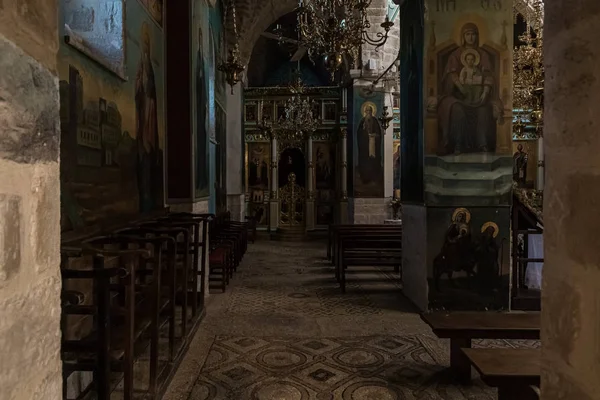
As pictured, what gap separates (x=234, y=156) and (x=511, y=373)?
408 inches

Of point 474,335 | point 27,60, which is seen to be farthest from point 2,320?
point 474,335

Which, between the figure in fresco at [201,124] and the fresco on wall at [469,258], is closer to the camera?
the fresco on wall at [469,258]

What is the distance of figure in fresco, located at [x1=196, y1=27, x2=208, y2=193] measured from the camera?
6152 mm

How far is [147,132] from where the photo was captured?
4773 mm

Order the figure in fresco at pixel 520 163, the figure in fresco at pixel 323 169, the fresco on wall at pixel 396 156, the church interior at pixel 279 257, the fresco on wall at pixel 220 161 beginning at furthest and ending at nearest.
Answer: the figure in fresco at pixel 323 169, the figure in fresco at pixel 520 163, the fresco on wall at pixel 396 156, the fresco on wall at pixel 220 161, the church interior at pixel 279 257

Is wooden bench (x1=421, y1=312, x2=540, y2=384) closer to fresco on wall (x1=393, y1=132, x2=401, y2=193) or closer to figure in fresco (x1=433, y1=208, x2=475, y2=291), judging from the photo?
figure in fresco (x1=433, y1=208, x2=475, y2=291)

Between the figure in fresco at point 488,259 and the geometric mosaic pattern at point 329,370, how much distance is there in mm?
1194

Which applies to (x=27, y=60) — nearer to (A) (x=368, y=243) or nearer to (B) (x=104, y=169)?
(B) (x=104, y=169)

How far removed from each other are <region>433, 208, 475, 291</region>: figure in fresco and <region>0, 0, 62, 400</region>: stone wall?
184 inches

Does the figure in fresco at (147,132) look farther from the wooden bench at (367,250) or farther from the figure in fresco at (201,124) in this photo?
the wooden bench at (367,250)

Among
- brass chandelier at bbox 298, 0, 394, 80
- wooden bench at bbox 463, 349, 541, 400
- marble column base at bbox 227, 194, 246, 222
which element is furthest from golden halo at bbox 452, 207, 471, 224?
marble column base at bbox 227, 194, 246, 222

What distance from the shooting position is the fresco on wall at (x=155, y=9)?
488 cm

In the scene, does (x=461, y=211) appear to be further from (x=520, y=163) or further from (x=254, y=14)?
(x=520, y=163)

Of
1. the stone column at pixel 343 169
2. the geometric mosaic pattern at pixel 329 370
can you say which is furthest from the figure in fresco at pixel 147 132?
the stone column at pixel 343 169
